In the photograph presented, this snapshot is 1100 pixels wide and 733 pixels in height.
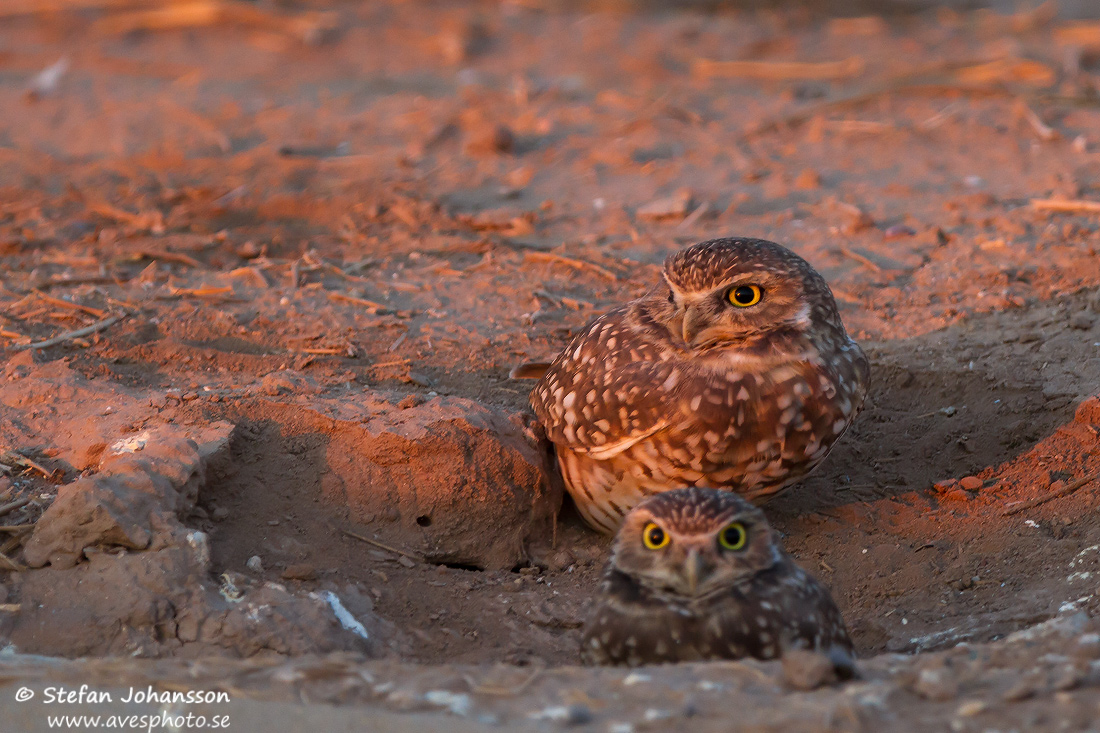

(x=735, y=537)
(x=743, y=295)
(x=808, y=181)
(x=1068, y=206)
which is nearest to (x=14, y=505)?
(x=735, y=537)

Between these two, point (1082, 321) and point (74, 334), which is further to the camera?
point (1082, 321)

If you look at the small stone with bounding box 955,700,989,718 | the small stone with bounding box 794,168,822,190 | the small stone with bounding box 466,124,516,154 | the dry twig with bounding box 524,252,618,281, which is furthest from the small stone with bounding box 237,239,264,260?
the small stone with bounding box 955,700,989,718

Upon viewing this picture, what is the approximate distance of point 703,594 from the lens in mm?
3426

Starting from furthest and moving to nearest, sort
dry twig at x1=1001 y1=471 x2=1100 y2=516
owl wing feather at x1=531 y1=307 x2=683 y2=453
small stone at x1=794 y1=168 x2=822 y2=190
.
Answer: small stone at x1=794 y1=168 x2=822 y2=190 < dry twig at x1=1001 y1=471 x2=1100 y2=516 < owl wing feather at x1=531 y1=307 x2=683 y2=453

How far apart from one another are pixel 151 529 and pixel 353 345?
70.1 inches

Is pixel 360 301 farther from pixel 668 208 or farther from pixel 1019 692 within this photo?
pixel 1019 692

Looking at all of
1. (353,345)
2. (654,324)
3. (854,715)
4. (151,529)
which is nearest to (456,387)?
(353,345)

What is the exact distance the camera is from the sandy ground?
3.95m

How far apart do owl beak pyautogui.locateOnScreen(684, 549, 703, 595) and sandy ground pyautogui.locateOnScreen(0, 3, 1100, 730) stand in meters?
0.35

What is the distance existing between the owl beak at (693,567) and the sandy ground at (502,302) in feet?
1.15

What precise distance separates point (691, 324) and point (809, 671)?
1.65 meters

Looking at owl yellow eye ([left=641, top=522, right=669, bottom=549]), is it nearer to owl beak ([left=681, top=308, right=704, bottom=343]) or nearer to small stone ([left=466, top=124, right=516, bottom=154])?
owl beak ([left=681, top=308, right=704, bottom=343])

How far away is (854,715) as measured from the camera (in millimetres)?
2695

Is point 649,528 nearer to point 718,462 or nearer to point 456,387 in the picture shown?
point 718,462
